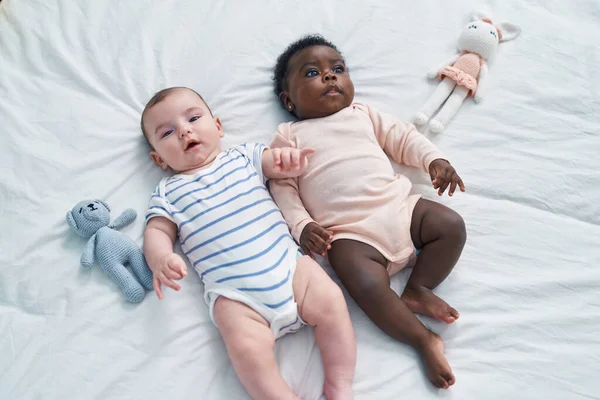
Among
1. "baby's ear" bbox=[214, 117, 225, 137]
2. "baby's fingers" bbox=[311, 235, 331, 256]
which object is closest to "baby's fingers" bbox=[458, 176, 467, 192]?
"baby's fingers" bbox=[311, 235, 331, 256]

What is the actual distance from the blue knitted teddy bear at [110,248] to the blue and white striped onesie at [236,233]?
0.07 meters

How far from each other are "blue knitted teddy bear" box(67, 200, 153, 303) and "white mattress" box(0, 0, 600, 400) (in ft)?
0.12

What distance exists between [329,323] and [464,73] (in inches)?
28.1

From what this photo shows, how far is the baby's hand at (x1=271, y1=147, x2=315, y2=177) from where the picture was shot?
105 centimetres

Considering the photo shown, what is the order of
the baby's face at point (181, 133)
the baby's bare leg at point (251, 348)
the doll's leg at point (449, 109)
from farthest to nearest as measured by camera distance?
the doll's leg at point (449, 109), the baby's face at point (181, 133), the baby's bare leg at point (251, 348)

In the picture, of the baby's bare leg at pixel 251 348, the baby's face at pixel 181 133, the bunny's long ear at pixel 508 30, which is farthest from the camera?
the bunny's long ear at pixel 508 30

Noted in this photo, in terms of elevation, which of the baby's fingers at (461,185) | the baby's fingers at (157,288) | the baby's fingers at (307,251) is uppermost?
the baby's fingers at (461,185)

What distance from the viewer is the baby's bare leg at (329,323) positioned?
889 mm

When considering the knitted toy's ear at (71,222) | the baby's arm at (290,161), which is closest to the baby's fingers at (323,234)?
the baby's arm at (290,161)

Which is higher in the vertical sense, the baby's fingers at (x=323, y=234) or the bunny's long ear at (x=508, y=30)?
the bunny's long ear at (x=508, y=30)

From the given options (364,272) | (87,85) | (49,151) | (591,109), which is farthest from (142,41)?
(591,109)

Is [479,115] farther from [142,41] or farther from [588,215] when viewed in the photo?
[142,41]

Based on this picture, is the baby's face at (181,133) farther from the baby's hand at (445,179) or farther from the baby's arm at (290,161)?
the baby's hand at (445,179)

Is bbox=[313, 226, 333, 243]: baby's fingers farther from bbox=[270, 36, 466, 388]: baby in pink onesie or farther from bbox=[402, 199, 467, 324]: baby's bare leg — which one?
bbox=[402, 199, 467, 324]: baby's bare leg
